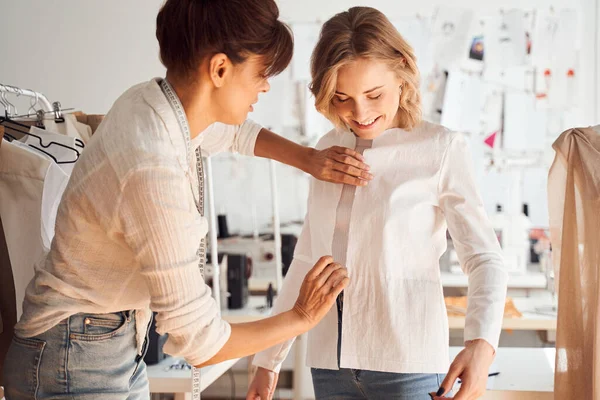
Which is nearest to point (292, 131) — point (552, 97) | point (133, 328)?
point (552, 97)

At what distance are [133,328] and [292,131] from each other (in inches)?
124

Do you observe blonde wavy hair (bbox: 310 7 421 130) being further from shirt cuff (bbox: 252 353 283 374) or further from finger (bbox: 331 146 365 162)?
shirt cuff (bbox: 252 353 283 374)

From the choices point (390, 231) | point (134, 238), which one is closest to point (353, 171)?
point (390, 231)

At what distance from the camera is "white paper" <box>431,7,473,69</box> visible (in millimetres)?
3982

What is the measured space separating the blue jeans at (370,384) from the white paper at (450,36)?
3003 mm

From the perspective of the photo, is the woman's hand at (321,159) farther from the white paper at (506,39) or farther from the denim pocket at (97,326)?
the white paper at (506,39)

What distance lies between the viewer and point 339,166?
52.0 inches

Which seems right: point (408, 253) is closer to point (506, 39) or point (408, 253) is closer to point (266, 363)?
point (266, 363)

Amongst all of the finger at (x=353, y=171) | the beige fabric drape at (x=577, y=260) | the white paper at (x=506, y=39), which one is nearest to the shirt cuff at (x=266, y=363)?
the finger at (x=353, y=171)

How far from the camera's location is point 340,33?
1.27 meters

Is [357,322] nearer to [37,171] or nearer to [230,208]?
[37,171]

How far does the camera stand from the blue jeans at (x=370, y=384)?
1.22 m

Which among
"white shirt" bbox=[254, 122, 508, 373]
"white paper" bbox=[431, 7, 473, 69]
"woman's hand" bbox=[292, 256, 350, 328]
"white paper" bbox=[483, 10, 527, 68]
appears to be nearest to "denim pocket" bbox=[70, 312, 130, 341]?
"woman's hand" bbox=[292, 256, 350, 328]

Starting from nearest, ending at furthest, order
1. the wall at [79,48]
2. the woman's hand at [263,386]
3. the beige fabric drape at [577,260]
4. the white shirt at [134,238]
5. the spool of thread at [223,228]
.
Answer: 1. the white shirt at [134,238]
2. the woman's hand at [263,386]
3. the beige fabric drape at [577,260]
4. the spool of thread at [223,228]
5. the wall at [79,48]
